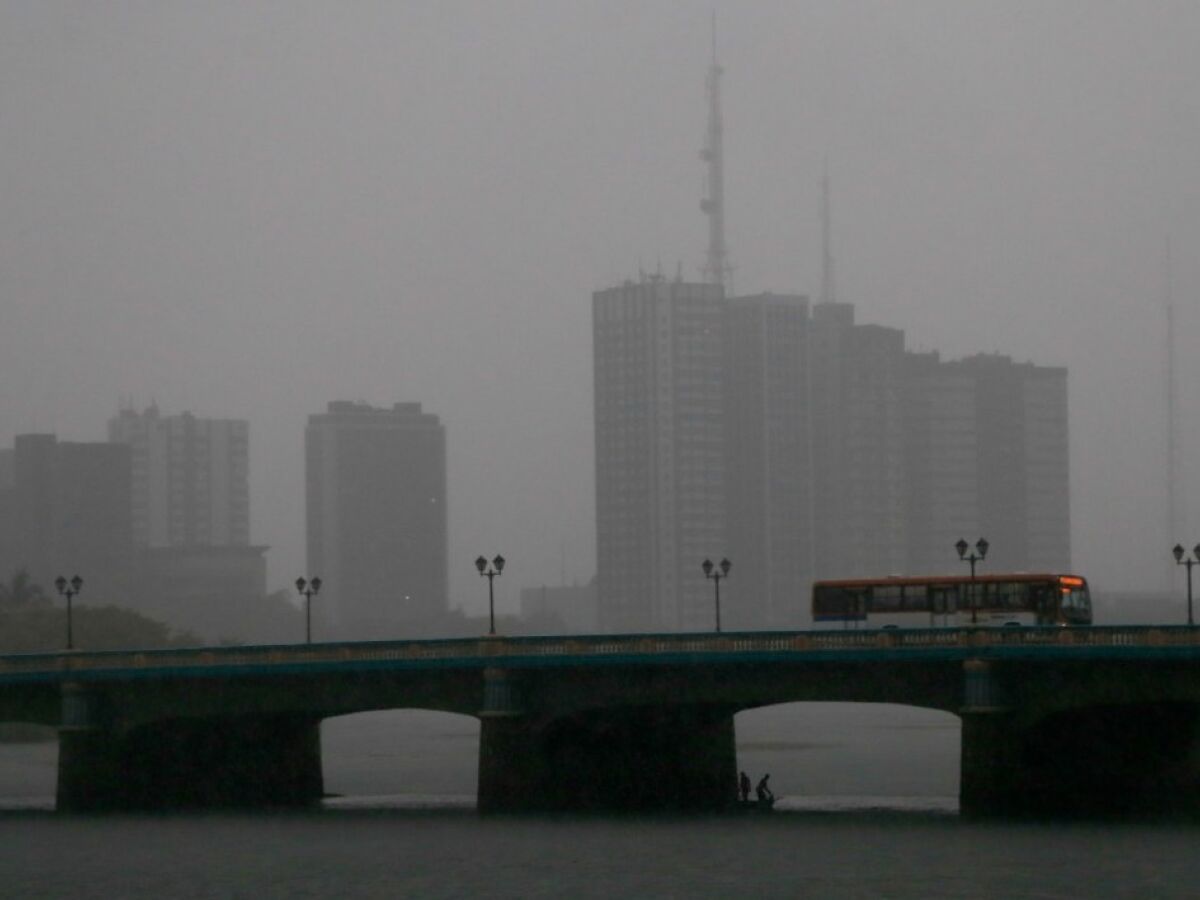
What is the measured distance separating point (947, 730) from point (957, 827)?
99579mm

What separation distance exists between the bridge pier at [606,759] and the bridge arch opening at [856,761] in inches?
256

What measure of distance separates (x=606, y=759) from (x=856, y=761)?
152 feet

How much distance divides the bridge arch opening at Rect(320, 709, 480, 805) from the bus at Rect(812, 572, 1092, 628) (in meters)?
17.5

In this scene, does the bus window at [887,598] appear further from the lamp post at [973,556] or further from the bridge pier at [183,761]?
the bridge pier at [183,761]

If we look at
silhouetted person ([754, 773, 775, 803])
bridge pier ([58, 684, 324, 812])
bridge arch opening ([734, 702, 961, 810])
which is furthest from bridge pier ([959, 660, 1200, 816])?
bridge pier ([58, 684, 324, 812])

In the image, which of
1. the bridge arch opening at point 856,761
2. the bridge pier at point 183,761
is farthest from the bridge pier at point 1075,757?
the bridge pier at point 183,761

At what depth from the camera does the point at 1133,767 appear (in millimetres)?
89812

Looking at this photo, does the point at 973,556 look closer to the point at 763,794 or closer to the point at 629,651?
the point at 629,651

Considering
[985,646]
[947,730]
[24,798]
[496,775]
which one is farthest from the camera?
[947,730]

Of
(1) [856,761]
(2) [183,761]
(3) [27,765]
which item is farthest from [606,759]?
(3) [27,765]

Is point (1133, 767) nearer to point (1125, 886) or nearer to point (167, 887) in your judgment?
point (1125, 886)

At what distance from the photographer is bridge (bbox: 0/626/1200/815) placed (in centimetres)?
8031

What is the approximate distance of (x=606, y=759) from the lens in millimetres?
93750

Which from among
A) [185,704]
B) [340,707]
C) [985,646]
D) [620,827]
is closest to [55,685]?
[185,704]
